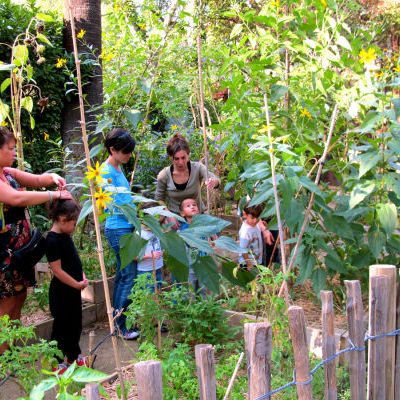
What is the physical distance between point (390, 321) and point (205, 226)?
0.84 meters

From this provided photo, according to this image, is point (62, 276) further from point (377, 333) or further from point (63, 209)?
point (377, 333)

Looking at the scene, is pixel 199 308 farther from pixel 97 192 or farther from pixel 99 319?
pixel 99 319

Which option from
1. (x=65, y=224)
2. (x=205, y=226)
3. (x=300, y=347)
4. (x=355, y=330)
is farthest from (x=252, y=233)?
(x=300, y=347)

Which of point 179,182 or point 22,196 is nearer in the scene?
point 22,196

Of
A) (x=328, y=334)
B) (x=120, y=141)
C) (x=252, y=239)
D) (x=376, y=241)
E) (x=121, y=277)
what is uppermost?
(x=120, y=141)

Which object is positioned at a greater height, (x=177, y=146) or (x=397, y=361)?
(x=177, y=146)

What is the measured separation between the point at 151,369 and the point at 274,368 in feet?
3.24

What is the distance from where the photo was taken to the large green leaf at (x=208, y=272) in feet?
6.79

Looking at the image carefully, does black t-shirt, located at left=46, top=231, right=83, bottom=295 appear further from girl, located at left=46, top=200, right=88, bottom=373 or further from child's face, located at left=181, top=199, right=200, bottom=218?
child's face, located at left=181, top=199, right=200, bottom=218

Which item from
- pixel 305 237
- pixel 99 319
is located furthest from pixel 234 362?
Answer: pixel 99 319

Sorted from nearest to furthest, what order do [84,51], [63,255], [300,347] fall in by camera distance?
[300,347], [63,255], [84,51]

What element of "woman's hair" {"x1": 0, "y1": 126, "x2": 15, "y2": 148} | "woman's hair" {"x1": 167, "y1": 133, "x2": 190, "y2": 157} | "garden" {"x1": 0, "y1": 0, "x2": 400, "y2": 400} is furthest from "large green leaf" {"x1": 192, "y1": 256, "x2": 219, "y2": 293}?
"woman's hair" {"x1": 167, "y1": 133, "x2": 190, "y2": 157}

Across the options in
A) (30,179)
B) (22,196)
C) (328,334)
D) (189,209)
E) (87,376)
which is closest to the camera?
(87,376)

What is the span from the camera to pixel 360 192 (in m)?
2.17
